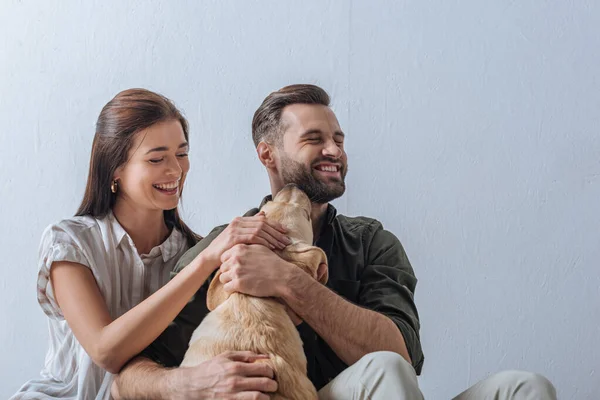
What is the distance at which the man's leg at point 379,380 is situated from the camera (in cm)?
170

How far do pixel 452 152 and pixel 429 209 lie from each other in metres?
0.25

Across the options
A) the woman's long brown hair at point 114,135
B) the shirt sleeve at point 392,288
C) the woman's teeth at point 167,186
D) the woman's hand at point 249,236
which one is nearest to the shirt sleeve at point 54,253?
the woman's long brown hair at point 114,135

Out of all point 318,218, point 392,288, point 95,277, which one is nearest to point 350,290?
point 392,288

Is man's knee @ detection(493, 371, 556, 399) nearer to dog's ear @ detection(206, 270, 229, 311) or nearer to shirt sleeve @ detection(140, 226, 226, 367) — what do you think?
dog's ear @ detection(206, 270, 229, 311)

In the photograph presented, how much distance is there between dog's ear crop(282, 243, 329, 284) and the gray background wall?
4.08 ft

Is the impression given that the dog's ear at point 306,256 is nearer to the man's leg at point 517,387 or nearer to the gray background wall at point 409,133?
the man's leg at point 517,387

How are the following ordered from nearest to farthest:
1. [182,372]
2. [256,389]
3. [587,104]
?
[256,389] → [182,372] → [587,104]

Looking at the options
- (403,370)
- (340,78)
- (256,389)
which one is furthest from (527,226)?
(256,389)

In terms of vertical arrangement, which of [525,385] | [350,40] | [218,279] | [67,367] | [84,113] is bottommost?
[67,367]

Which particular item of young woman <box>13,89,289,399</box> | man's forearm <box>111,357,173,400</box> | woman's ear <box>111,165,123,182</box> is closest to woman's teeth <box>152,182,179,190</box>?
young woman <box>13,89,289,399</box>

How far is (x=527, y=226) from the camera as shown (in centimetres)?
307

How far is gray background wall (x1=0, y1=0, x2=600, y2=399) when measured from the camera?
3064 millimetres

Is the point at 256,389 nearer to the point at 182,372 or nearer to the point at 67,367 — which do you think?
the point at 182,372

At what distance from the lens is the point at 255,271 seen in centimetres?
183
